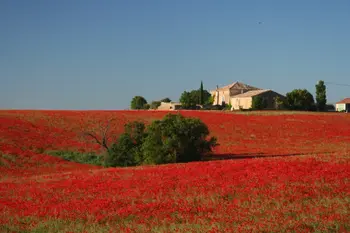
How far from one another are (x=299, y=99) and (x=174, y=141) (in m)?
90.0

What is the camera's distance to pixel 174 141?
40.4 metres

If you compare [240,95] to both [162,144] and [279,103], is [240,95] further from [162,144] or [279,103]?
[162,144]

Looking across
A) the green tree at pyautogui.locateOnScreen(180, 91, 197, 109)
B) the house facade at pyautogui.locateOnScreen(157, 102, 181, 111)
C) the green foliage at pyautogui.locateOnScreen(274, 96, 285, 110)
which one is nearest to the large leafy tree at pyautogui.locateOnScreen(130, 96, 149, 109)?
the house facade at pyautogui.locateOnScreen(157, 102, 181, 111)

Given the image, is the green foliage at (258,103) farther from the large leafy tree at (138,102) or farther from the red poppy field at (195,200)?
the red poppy field at (195,200)

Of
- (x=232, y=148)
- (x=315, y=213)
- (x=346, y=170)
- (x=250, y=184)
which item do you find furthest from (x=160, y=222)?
(x=232, y=148)

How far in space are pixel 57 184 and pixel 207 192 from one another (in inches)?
401

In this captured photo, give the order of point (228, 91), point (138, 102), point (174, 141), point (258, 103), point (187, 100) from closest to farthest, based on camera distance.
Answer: point (174, 141)
point (258, 103)
point (187, 100)
point (228, 91)
point (138, 102)

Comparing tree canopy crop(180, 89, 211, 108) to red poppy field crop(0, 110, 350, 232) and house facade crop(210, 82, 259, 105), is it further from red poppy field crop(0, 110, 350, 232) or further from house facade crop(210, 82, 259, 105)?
red poppy field crop(0, 110, 350, 232)

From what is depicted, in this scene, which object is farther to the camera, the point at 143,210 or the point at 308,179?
the point at 308,179

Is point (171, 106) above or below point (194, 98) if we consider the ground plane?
below

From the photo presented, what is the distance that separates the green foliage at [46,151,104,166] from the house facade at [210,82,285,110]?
80.4 meters

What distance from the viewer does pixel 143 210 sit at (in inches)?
669

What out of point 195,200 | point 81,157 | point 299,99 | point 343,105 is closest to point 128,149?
point 81,157

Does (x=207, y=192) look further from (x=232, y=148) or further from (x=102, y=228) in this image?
(x=232, y=148)
